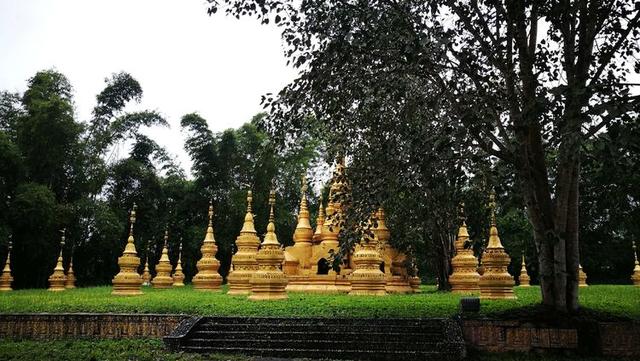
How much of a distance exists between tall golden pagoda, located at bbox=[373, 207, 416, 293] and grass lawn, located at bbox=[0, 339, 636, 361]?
8532 millimetres

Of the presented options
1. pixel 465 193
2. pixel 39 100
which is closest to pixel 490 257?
pixel 465 193

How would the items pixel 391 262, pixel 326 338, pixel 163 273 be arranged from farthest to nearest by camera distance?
pixel 163 273
pixel 391 262
pixel 326 338

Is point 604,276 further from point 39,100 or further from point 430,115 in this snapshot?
point 39,100

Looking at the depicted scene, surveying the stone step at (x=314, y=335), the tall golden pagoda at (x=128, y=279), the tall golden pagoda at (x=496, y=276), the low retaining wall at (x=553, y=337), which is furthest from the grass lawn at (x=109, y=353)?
the tall golden pagoda at (x=128, y=279)

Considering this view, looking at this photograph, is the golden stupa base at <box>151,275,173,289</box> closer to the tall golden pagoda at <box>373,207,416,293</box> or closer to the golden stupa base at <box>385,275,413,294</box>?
the tall golden pagoda at <box>373,207,416,293</box>

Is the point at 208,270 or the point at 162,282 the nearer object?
the point at 208,270

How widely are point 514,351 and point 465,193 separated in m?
2.92

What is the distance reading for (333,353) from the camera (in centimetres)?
939

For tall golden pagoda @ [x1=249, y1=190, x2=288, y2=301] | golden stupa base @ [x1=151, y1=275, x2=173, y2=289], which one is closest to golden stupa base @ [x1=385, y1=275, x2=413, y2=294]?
tall golden pagoda @ [x1=249, y1=190, x2=288, y2=301]

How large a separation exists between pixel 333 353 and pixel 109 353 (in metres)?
3.87

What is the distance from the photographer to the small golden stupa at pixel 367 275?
1583 centimetres

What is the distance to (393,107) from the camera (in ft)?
37.7

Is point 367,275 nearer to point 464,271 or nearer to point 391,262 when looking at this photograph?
point 391,262

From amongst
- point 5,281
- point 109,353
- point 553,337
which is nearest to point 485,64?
point 553,337
